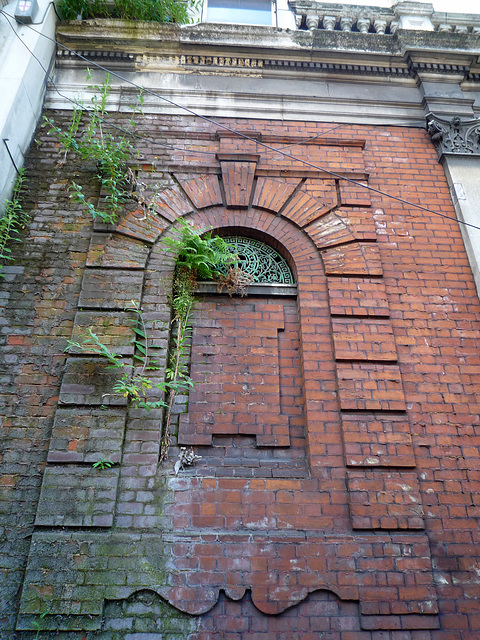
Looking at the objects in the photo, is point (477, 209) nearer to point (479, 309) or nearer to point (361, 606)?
point (479, 309)

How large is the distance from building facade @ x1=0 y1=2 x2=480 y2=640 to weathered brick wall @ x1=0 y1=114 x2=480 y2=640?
2 centimetres

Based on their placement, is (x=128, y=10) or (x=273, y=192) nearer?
(x=273, y=192)

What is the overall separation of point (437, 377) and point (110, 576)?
320 cm

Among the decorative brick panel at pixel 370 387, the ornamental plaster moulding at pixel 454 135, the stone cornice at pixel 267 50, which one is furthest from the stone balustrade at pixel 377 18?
the decorative brick panel at pixel 370 387

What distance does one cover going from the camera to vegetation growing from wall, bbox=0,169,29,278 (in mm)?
4484

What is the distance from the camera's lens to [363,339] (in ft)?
14.2

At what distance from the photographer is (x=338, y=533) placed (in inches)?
141

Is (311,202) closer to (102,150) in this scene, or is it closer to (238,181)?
(238,181)

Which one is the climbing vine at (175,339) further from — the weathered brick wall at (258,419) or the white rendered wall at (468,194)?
the white rendered wall at (468,194)

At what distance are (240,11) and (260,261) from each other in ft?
14.0

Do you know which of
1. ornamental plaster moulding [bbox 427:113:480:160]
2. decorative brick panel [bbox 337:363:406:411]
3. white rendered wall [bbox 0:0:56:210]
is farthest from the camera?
ornamental plaster moulding [bbox 427:113:480:160]

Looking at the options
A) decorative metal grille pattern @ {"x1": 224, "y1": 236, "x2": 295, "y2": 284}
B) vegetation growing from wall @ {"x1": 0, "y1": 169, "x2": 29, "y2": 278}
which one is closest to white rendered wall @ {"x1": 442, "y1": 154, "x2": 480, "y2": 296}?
decorative metal grille pattern @ {"x1": 224, "y1": 236, "x2": 295, "y2": 284}

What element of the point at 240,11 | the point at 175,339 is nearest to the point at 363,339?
the point at 175,339

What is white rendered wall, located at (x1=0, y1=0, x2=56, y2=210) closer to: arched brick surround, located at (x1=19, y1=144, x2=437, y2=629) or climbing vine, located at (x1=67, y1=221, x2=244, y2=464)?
arched brick surround, located at (x1=19, y1=144, x2=437, y2=629)
